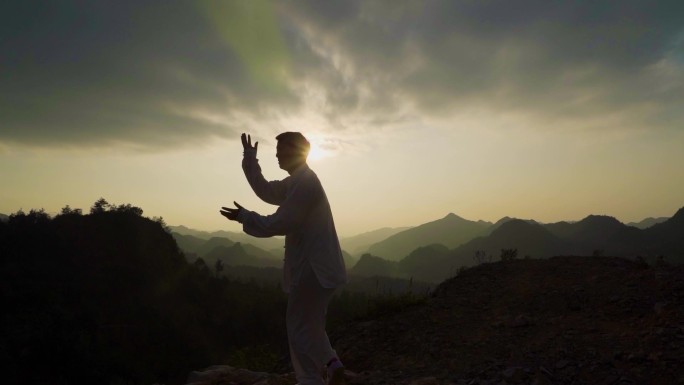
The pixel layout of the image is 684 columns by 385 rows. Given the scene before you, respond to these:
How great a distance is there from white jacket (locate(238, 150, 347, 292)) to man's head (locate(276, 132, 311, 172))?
88 mm

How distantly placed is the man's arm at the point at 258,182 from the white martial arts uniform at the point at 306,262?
0.77 feet

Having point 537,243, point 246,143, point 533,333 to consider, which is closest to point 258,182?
point 246,143

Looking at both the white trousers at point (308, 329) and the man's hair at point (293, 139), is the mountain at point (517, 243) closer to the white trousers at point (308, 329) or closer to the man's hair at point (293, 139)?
the white trousers at point (308, 329)

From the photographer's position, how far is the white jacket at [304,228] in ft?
11.1

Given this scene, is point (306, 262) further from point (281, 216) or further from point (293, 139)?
point (293, 139)

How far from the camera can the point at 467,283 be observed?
9.56m

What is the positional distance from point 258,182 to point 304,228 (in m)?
0.68

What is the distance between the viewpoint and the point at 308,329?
352 centimetres

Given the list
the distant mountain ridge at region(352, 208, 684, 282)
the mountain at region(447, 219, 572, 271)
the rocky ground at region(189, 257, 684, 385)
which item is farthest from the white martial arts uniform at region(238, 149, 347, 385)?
the mountain at region(447, 219, 572, 271)

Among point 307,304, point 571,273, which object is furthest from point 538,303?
point 307,304

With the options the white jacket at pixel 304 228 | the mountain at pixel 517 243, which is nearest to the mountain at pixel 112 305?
the white jacket at pixel 304 228

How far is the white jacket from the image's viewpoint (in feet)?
11.1

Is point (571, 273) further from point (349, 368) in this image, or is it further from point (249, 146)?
point (249, 146)

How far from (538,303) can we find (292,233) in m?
5.89
